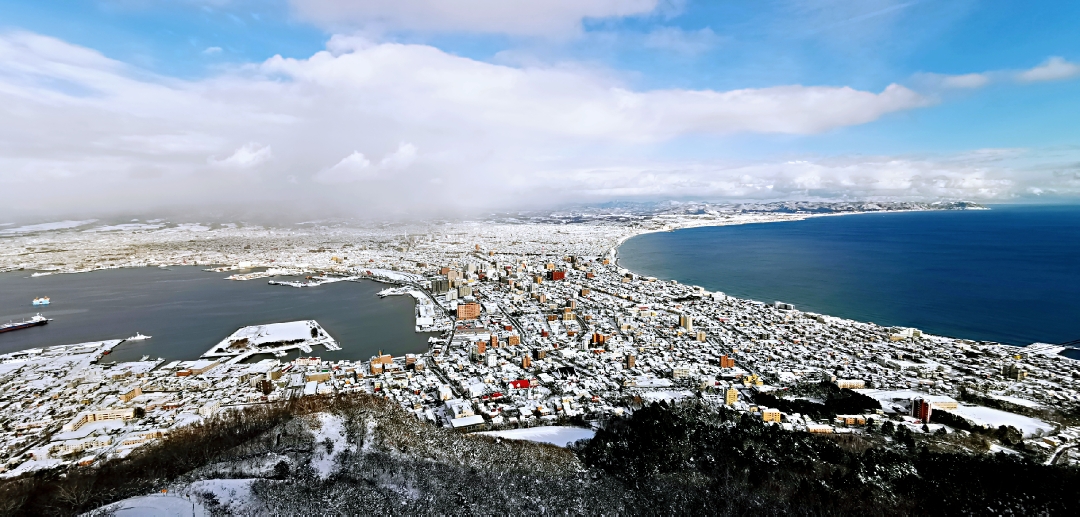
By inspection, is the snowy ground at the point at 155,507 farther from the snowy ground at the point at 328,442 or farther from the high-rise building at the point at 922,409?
the high-rise building at the point at 922,409

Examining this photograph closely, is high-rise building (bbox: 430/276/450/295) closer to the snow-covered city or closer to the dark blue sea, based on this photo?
the snow-covered city

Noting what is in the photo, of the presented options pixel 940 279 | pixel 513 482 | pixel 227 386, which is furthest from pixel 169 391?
pixel 940 279

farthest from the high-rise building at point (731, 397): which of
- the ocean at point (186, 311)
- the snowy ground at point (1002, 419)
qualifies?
the ocean at point (186, 311)

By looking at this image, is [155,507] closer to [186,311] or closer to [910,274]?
[186,311]

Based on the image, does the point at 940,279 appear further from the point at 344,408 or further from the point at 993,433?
the point at 344,408

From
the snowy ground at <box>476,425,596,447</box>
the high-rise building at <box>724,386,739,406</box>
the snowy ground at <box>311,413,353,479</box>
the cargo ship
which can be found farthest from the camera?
the cargo ship

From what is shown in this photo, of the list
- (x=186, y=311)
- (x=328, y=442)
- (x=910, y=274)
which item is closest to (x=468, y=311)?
(x=328, y=442)

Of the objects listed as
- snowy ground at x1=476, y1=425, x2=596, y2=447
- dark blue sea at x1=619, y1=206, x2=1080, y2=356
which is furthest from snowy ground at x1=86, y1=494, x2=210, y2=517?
dark blue sea at x1=619, y1=206, x2=1080, y2=356
